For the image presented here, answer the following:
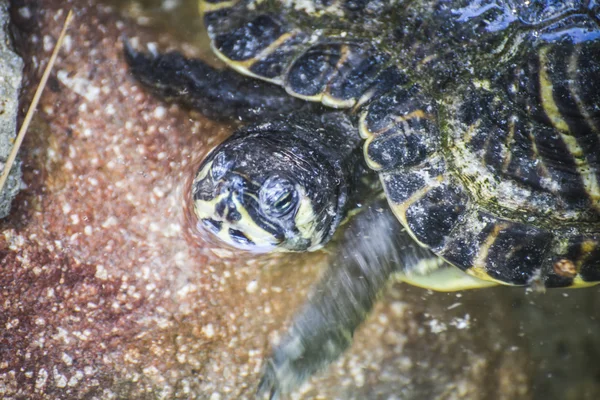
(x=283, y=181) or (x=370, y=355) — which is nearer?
(x=283, y=181)

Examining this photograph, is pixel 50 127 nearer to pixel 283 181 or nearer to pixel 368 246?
pixel 283 181

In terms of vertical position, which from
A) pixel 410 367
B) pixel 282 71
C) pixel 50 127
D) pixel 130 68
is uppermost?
pixel 282 71

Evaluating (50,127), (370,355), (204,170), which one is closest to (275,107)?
(204,170)

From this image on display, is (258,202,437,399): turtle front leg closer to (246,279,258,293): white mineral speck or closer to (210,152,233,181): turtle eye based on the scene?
(246,279,258,293): white mineral speck

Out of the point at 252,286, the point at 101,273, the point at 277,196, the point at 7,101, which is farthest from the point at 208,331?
the point at 7,101

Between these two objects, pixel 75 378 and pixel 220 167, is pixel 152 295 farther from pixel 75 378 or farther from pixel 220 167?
pixel 220 167

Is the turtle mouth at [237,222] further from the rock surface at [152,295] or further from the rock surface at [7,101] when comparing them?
the rock surface at [7,101]

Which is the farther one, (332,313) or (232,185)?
(332,313)
